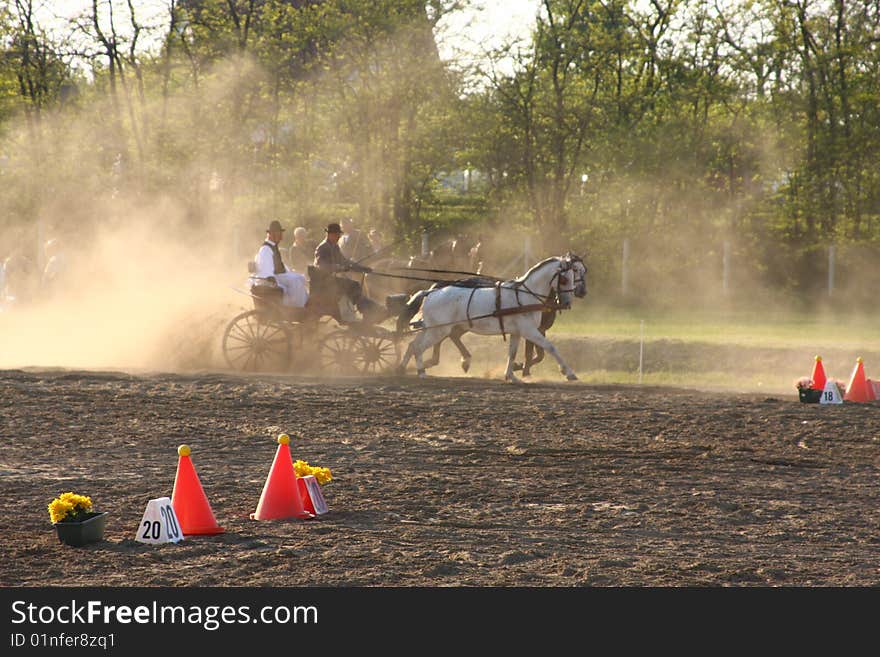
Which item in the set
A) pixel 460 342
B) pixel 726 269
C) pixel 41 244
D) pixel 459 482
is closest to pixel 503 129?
pixel 726 269

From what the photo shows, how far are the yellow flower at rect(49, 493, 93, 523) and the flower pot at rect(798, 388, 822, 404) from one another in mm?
9832

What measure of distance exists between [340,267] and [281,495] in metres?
9.40

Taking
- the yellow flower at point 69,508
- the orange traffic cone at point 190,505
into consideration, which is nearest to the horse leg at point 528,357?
the orange traffic cone at point 190,505

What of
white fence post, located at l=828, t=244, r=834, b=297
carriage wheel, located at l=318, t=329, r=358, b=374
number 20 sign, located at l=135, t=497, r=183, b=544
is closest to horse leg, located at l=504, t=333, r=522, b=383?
carriage wheel, located at l=318, t=329, r=358, b=374

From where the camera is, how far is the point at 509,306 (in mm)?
17688

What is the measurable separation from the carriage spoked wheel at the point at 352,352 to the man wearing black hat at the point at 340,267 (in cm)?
36

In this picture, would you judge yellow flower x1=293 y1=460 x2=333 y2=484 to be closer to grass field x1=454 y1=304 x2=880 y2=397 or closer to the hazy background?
grass field x1=454 y1=304 x2=880 y2=397

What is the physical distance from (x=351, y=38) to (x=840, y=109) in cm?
1188

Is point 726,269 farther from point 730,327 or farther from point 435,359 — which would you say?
point 435,359

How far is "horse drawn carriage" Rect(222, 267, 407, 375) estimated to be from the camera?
17.8 m

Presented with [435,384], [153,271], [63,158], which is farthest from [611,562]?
[63,158]

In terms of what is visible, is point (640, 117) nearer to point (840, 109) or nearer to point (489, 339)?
point (840, 109)

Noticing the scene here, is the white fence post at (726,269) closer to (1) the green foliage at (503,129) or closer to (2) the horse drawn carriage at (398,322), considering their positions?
(1) the green foliage at (503,129)
